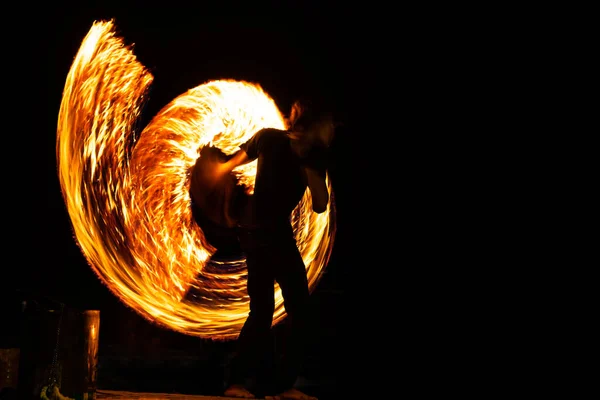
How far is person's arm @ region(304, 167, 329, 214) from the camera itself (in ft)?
16.0

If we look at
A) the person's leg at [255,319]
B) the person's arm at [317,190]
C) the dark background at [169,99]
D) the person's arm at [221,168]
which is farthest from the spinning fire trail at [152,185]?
the person's arm at [317,190]

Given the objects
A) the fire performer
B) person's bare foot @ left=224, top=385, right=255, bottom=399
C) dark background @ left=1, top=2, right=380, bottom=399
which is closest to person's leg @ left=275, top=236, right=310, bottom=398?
the fire performer

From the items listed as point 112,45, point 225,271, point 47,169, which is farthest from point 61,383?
point 112,45

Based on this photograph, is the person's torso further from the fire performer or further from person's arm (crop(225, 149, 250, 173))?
person's arm (crop(225, 149, 250, 173))

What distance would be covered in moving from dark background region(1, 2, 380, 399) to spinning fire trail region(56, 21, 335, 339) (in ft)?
Result: 0.62

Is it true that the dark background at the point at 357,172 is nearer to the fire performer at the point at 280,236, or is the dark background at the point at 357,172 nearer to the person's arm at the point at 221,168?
the person's arm at the point at 221,168

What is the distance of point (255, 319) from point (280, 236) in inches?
23.8

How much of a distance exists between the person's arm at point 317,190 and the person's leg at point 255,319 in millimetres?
505

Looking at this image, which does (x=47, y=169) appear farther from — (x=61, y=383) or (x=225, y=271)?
(x=61, y=383)

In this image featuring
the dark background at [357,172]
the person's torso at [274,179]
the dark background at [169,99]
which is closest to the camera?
the person's torso at [274,179]

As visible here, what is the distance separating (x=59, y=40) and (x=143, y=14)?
77cm

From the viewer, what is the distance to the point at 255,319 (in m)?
4.89

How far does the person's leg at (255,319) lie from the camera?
4.86 meters

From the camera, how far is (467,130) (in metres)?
6.04
